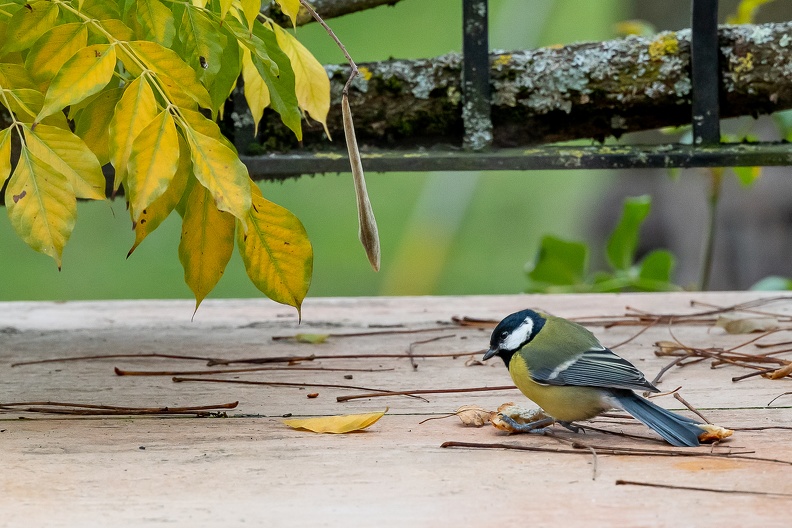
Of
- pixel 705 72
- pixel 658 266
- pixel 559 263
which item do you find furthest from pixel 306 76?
pixel 658 266

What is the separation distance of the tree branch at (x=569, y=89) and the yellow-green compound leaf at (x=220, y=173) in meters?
0.71

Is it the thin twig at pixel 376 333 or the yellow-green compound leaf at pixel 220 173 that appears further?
the thin twig at pixel 376 333

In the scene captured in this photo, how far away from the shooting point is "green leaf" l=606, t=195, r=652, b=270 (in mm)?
2361

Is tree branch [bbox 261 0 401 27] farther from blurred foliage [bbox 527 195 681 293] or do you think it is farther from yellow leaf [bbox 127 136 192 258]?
blurred foliage [bbox 527 195 681 293]

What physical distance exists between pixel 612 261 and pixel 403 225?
9.41 feet

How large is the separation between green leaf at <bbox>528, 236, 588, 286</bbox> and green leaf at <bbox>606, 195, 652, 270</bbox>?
113 mm

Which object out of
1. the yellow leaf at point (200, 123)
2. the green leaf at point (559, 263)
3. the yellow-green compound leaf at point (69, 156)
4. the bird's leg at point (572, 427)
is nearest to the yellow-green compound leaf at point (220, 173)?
the yellow leaf at point (200, 123)

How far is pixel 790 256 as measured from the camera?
4.00m

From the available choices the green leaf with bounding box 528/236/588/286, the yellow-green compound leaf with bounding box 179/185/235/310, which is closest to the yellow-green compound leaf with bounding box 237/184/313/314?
the yellow-green compound leaf with bounding box 179/185/235/310

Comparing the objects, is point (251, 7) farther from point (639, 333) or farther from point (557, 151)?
point (639, 333)

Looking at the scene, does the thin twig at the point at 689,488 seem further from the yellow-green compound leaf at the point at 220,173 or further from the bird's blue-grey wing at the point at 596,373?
the yellow-green compound leaf at the point at 220,173

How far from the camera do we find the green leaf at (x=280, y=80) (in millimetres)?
1126

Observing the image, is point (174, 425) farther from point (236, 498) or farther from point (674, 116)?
point (674, 116)

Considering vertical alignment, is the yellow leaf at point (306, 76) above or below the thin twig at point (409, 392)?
above
